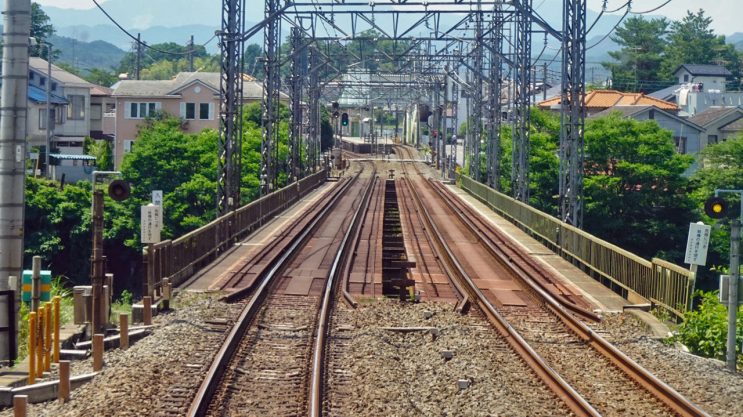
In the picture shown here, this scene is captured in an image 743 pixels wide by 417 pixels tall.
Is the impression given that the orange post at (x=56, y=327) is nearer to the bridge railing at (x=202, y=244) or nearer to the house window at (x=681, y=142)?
the bridge railing at (x=202, y=244)

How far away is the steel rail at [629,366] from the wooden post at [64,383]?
6.33 m

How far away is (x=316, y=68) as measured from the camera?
60.2m

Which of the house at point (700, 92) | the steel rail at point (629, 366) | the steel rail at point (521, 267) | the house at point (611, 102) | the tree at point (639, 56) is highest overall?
the tree at point (639, 56)

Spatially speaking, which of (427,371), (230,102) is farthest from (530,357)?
(230,102)

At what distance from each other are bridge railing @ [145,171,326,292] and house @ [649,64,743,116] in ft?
210

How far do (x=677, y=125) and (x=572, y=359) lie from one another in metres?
63.2

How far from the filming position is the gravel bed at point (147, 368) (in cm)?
1036

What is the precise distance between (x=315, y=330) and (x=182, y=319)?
84.4 inches

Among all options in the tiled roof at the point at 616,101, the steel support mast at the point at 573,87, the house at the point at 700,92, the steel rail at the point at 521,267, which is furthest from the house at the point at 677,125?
the steel support mast at the point at 573,87

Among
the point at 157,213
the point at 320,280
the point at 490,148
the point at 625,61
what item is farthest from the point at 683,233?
the point at 625,61

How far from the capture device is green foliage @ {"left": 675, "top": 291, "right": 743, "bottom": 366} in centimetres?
1439

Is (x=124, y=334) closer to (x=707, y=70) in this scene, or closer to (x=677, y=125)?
(x=677, y=125)

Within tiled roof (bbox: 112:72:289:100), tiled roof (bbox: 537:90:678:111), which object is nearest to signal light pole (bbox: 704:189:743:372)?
tiled roof (bbox: 112:72:289:100)

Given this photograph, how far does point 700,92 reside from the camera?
9238cm
